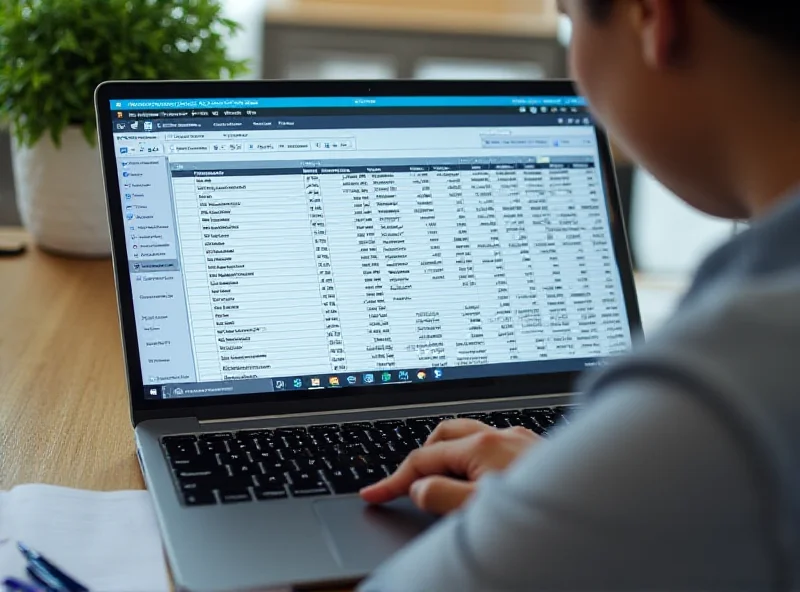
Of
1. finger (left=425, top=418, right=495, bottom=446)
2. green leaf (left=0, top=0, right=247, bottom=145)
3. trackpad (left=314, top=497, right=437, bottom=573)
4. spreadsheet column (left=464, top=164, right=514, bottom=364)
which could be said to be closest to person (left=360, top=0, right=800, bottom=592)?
trackpad (left=314, top=497, right=437, bottom=573)

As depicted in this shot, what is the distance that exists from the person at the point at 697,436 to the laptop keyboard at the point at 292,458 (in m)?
0.26

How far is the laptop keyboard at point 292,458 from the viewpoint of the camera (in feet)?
2.60

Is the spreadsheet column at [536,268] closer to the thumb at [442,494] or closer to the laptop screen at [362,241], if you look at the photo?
the laptop screen at [362,241]

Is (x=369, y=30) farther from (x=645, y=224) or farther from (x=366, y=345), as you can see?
(x=366, y=345)

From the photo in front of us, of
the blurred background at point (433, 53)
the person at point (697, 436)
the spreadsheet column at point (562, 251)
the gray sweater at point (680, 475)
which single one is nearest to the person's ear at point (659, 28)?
the person at point (697, 436)

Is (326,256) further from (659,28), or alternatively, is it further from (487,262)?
(659,28)

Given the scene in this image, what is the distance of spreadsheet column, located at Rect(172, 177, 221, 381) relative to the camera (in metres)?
0.95

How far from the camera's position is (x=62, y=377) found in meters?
1.11

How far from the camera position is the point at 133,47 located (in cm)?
147

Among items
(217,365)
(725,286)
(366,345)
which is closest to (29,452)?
(217,365)

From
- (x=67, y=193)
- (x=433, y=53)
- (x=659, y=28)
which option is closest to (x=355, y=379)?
(x=659, y=28)

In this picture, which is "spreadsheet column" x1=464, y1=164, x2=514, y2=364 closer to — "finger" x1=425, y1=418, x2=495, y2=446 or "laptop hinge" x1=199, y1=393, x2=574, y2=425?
"laptop hinge" x1=199, y1=393, x2=574, y2=425

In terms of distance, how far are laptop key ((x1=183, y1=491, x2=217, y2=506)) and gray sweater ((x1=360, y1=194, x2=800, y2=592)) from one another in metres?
0.37

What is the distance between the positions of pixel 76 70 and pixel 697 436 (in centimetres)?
124
